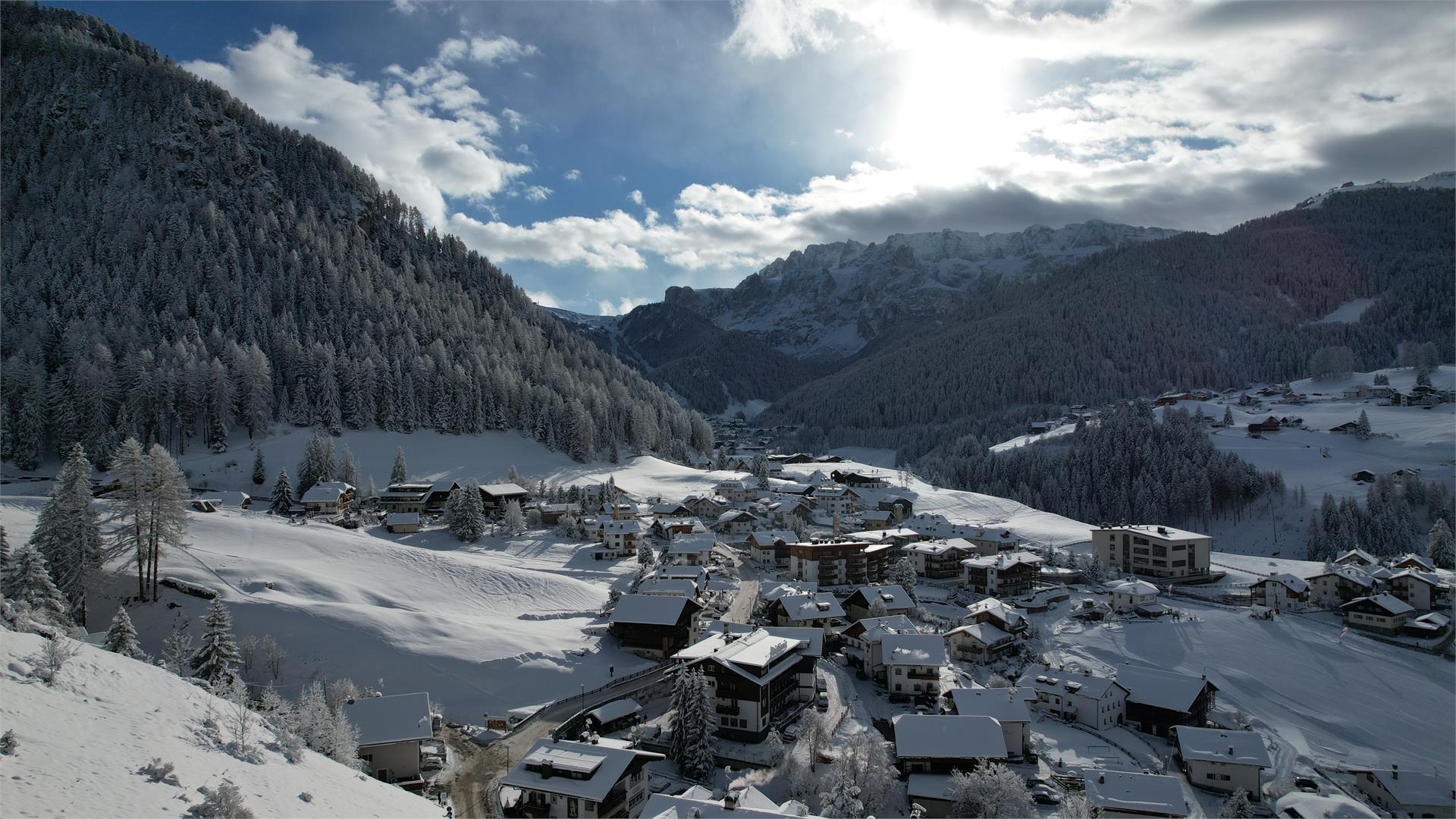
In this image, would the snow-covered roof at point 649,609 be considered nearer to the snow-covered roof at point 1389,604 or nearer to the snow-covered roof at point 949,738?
the snow-covered roof at point 949,738

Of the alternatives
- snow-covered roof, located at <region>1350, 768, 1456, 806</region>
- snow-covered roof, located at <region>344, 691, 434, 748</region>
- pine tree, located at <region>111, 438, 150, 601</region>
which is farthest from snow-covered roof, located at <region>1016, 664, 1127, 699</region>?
pine tree, located at <region>111, 438, 150, 601</region>

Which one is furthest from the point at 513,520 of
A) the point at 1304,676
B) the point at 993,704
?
the point at 1304,676

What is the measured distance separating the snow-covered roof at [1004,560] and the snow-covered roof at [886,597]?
12697 mm

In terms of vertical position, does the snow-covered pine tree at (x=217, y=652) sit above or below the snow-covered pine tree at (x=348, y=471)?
below

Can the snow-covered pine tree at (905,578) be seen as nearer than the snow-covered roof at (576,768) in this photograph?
No

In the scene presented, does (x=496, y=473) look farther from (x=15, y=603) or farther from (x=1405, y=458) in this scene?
(x=1405, y=458)

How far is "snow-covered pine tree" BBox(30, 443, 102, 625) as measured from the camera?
1287 inches

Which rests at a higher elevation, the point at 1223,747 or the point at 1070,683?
the point at 1070,683

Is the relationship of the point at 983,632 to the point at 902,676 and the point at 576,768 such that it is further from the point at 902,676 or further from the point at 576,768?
the point at 576,768

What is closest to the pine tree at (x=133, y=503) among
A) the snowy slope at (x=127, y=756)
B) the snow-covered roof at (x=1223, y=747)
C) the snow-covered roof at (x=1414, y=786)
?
the snowy slope at (x=127, y=756)

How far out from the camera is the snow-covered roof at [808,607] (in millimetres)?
46219

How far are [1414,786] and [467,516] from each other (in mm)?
60301

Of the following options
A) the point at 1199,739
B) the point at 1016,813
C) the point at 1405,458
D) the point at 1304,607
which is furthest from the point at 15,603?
the point at 1405,458

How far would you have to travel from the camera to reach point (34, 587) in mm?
27359
